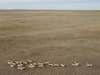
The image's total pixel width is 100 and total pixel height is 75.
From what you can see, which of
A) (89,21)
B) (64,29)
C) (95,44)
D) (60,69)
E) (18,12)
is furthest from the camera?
(18,12)

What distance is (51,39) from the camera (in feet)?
3.35

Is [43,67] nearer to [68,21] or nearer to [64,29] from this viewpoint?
[64,29]

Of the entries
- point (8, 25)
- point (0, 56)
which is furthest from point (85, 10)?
point (0, 56)

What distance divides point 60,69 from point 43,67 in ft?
0.17

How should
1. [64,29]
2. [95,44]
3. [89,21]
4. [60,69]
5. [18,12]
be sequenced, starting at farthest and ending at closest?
[18,12]
[89,21]
[64,29]
[95,44]
[60,69]

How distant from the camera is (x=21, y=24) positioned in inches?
46.8

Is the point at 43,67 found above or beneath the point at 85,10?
beneath

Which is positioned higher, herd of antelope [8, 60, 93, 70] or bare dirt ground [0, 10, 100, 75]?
bare dirt ground [0, 10, 100, 75]

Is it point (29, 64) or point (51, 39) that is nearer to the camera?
point (29, 64)

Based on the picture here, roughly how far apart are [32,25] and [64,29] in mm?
141

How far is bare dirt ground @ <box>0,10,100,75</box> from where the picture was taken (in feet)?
2.71

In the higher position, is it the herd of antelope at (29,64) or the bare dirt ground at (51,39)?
the bare dirt ground at (51,39)

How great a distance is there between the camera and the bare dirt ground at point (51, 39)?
2.71 feet

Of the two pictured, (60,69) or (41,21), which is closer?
(60,69)
